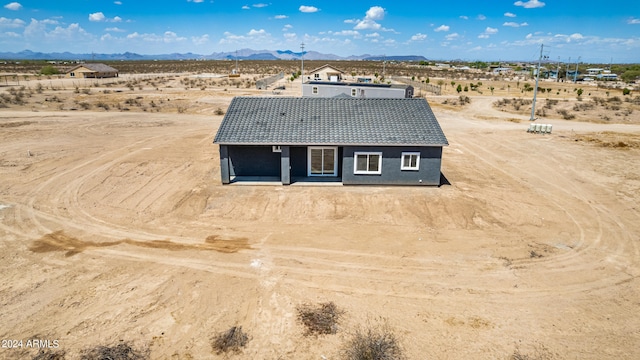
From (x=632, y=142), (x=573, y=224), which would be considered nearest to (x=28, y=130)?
(x=573, y=224)

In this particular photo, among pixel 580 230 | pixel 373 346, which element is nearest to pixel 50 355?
pixel 373 346

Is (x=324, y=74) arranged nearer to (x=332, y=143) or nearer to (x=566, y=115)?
(x=566, y=115)

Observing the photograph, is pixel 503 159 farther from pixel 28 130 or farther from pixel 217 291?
pixel 28 130

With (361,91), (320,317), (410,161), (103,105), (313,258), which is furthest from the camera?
(103,105)

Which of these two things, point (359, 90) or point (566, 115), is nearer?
point (359, 90)

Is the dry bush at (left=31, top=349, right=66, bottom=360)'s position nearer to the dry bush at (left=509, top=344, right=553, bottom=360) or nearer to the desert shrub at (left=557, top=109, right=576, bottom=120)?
the dry bush at (left=509, top=344, right=553, bottom=360)

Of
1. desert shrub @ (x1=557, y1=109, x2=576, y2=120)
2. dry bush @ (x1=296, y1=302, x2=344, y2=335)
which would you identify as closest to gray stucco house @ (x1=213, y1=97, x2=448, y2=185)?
dry bush @ (x1=296, y1=302, x2=344, y2=335)

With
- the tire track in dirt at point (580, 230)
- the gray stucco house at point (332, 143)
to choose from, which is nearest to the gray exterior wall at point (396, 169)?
the gray stucco house at point (332, 143)
